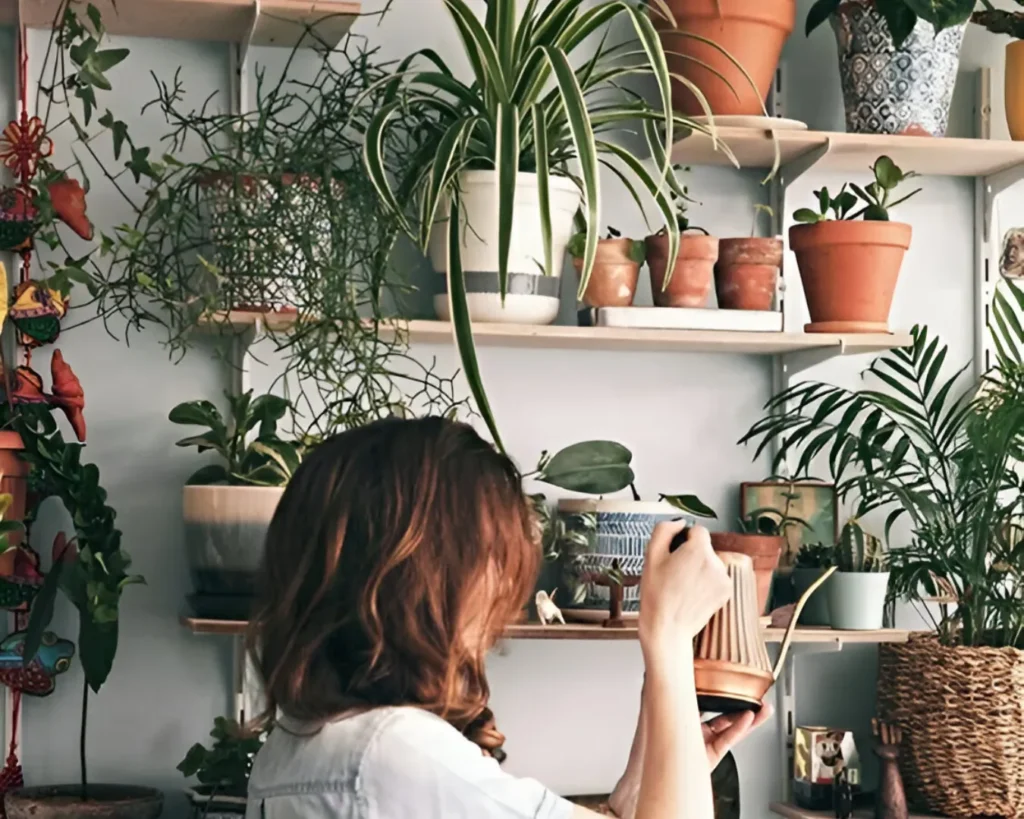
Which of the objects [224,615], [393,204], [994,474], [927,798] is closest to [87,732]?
[224,615]

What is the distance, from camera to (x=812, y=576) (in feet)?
7.60

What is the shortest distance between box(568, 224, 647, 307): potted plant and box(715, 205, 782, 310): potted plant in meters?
0.14

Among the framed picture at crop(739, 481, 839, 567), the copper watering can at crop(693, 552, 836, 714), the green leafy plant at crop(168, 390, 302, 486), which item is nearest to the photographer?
the copper watering can at crop(693, 552, 836, 714)

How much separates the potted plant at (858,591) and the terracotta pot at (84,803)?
41.1 inches

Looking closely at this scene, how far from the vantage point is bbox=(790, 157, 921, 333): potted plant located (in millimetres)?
2277

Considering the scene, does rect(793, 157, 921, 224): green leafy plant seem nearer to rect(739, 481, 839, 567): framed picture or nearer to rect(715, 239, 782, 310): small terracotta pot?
rect(715, 239, 782, 310): small terracotta pot

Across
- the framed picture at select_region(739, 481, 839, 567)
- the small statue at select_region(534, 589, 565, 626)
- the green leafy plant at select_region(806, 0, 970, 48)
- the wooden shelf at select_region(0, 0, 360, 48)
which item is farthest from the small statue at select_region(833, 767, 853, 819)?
the wooden shelf at select_region(0, 0, 360, 48)

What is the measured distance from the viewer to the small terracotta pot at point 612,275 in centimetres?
225

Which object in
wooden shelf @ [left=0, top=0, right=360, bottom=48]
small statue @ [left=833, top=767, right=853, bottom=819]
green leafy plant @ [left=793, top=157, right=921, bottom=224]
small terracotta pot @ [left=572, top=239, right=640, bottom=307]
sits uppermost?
wooden shelf @ [left=0, top=0, right=360, bottom=48]

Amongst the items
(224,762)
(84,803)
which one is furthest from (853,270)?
(84,803)

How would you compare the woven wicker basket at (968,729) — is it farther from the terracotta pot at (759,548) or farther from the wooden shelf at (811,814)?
the terracotta pot at (759,548)

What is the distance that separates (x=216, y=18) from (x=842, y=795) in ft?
4.99

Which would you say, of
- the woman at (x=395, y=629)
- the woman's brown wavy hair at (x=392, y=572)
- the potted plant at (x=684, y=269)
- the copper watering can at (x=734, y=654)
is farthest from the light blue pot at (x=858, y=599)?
the woman's brown wavy hair at (x=392, y=572)

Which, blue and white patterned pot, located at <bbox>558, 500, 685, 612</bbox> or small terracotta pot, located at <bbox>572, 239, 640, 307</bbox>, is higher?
small terracotta pot, located at <bbox>572, 239, 640, 307</bbox>
